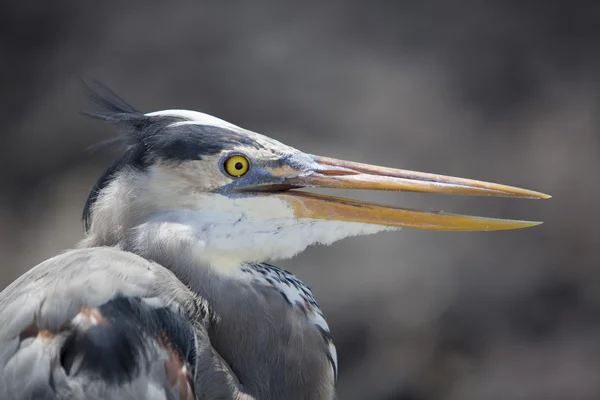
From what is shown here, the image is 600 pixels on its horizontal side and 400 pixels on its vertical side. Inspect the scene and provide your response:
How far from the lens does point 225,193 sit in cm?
161

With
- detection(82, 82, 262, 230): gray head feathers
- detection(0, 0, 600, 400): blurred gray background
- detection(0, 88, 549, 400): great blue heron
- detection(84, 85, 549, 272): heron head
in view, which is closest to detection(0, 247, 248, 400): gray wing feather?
detection(0, 88, 549, 400): great blue heron

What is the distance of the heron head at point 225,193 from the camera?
1.60 metres

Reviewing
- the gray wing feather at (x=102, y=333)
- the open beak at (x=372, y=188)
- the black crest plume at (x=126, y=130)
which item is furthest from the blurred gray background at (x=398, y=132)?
the gray wing feather at (x=102, y=333)

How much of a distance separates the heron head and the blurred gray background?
169cm

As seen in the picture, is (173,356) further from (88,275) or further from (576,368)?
(576,368)

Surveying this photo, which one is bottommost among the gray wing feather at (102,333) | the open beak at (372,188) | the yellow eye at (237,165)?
the gray wing feather at (102,333)

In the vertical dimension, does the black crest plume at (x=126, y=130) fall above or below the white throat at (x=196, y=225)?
above

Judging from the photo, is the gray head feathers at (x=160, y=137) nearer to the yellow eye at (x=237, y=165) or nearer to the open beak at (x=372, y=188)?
the yellow eye at (x=237, y=165)

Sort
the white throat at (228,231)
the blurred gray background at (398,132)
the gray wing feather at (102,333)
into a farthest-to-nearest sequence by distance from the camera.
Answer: the blurred gray background at (398,132) < the white throat at (228,231) < the gray wing feather at (102,333)

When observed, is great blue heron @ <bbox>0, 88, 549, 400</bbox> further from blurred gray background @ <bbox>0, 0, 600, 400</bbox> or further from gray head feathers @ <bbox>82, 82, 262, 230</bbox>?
blurred gray background @ <bbox>0, 0, 600, 400</bbox>

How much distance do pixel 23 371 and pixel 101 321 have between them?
0.50 feet

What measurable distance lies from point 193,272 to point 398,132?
2404mm

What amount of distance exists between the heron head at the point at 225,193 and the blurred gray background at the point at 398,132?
1687 millimetres

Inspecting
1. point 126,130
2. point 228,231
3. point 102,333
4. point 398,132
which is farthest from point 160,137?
point 398,132
